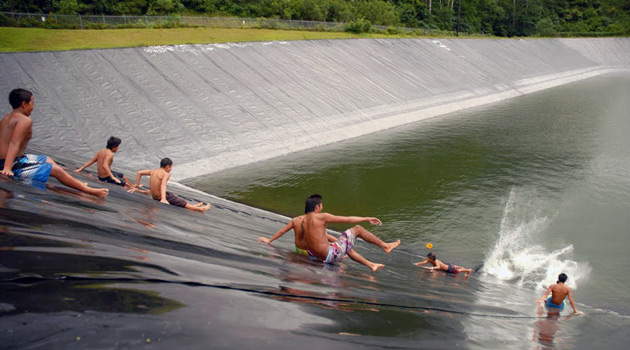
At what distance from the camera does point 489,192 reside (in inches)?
741

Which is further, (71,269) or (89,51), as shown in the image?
(89,51)

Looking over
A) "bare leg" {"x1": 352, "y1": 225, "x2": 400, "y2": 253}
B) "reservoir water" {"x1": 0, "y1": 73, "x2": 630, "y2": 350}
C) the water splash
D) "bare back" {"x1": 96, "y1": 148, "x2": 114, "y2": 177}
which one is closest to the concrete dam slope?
"reservoir water" {"x1": 0, "y1": 73, "x2": 630, "y2": 350}

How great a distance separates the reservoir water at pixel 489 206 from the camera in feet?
30.4

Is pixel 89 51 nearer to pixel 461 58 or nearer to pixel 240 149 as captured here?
pixel 240 149

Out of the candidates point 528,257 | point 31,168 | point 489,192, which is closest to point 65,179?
point 31,168

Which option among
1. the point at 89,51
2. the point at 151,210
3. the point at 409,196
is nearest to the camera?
the point at 151,210

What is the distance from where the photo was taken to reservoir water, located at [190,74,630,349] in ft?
30.4

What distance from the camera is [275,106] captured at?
28.1 meters

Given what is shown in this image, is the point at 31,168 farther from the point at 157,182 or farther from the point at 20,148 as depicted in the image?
the point at 157,182

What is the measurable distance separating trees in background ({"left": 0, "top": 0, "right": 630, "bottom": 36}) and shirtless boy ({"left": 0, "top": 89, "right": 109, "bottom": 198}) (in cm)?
4068

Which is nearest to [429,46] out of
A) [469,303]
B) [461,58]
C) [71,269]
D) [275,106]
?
[461,58]

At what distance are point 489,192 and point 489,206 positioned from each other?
1.69 m

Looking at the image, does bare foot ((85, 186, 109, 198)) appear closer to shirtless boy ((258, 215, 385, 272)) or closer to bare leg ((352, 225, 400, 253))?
shirtless boy ((258, 215, 385, 272))

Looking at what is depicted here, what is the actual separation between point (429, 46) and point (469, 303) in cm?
4532
